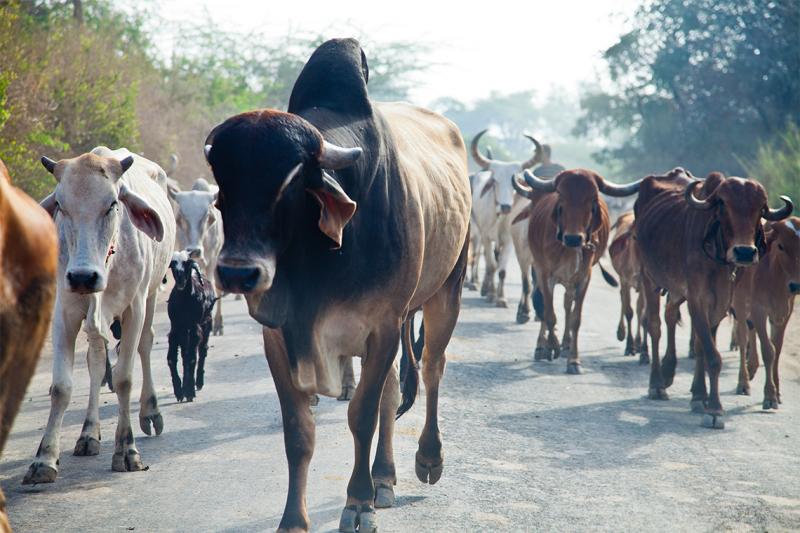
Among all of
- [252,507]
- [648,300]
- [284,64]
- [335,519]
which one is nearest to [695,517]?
[335,519]

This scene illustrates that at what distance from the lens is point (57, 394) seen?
5.87 metres

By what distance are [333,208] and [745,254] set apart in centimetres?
466

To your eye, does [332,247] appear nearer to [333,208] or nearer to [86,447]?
[333,208]

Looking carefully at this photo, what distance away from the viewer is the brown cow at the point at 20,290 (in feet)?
6.46

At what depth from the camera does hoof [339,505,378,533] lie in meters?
4.91

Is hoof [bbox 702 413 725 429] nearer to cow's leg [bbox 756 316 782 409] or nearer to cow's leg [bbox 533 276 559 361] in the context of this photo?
cow's leg [bbox 756 316 782 409]

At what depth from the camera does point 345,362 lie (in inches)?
200

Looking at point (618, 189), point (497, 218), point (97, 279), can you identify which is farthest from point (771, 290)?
point (497, 218)

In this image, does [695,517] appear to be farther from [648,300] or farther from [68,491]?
[648,300]

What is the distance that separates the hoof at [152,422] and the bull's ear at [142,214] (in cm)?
143

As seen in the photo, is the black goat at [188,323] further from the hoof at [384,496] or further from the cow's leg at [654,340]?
the cow's leg at [654,340]

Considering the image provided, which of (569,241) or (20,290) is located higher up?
(20,290)

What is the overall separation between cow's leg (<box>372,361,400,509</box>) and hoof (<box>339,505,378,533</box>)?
468mm

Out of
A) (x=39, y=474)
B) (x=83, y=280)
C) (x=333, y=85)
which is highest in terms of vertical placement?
(x=333, y=85)
